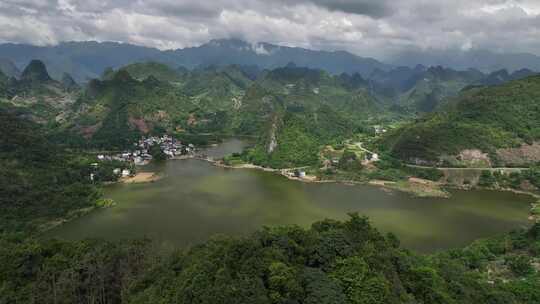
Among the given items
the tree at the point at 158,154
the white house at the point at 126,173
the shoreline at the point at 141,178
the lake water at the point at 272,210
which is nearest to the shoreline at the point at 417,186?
the lake water at the point at 272,210

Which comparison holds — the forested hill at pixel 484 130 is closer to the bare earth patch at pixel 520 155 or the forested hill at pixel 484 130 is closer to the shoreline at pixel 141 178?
the bare earth patch at pixel 520 155

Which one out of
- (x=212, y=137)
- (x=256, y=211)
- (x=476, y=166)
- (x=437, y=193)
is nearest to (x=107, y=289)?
(x=256, y=211)

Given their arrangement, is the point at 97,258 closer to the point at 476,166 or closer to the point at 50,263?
the point at 50,263

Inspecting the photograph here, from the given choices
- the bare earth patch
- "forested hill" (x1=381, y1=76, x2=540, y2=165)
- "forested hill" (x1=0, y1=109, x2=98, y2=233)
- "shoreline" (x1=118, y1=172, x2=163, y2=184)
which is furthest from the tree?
the bare earth patch

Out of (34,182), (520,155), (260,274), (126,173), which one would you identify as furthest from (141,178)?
(520,155)

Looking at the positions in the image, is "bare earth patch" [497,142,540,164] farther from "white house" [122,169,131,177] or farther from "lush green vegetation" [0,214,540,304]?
"white house" [122,169,131,177]

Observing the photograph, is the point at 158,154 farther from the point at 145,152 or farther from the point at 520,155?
the point at 520,155
